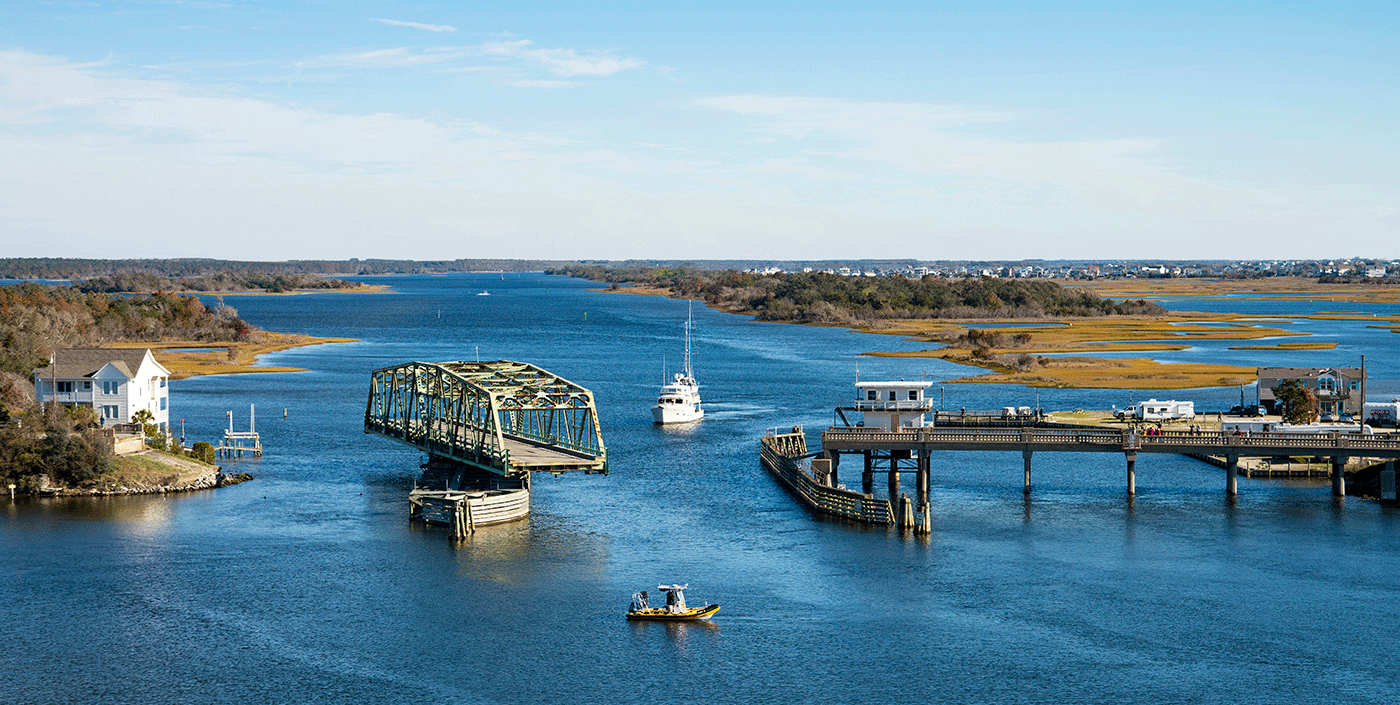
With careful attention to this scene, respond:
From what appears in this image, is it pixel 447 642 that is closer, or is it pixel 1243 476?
pixel 447 642

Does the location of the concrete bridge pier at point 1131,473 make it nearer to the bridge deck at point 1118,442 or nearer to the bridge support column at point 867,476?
the bridge deck at point 1118,442

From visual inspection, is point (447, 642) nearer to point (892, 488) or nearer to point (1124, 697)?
point (1124, 697)

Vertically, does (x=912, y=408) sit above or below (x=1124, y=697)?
above

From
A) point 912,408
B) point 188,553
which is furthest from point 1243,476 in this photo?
point 188,553

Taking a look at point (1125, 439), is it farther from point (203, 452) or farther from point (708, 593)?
point (203, 452)

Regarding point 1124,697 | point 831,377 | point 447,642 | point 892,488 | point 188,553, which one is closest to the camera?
point 1124,697

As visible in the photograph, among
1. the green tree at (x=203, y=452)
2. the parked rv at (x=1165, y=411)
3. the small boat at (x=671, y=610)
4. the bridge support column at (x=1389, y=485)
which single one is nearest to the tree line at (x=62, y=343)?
the green tree at (x=203, y=452)
